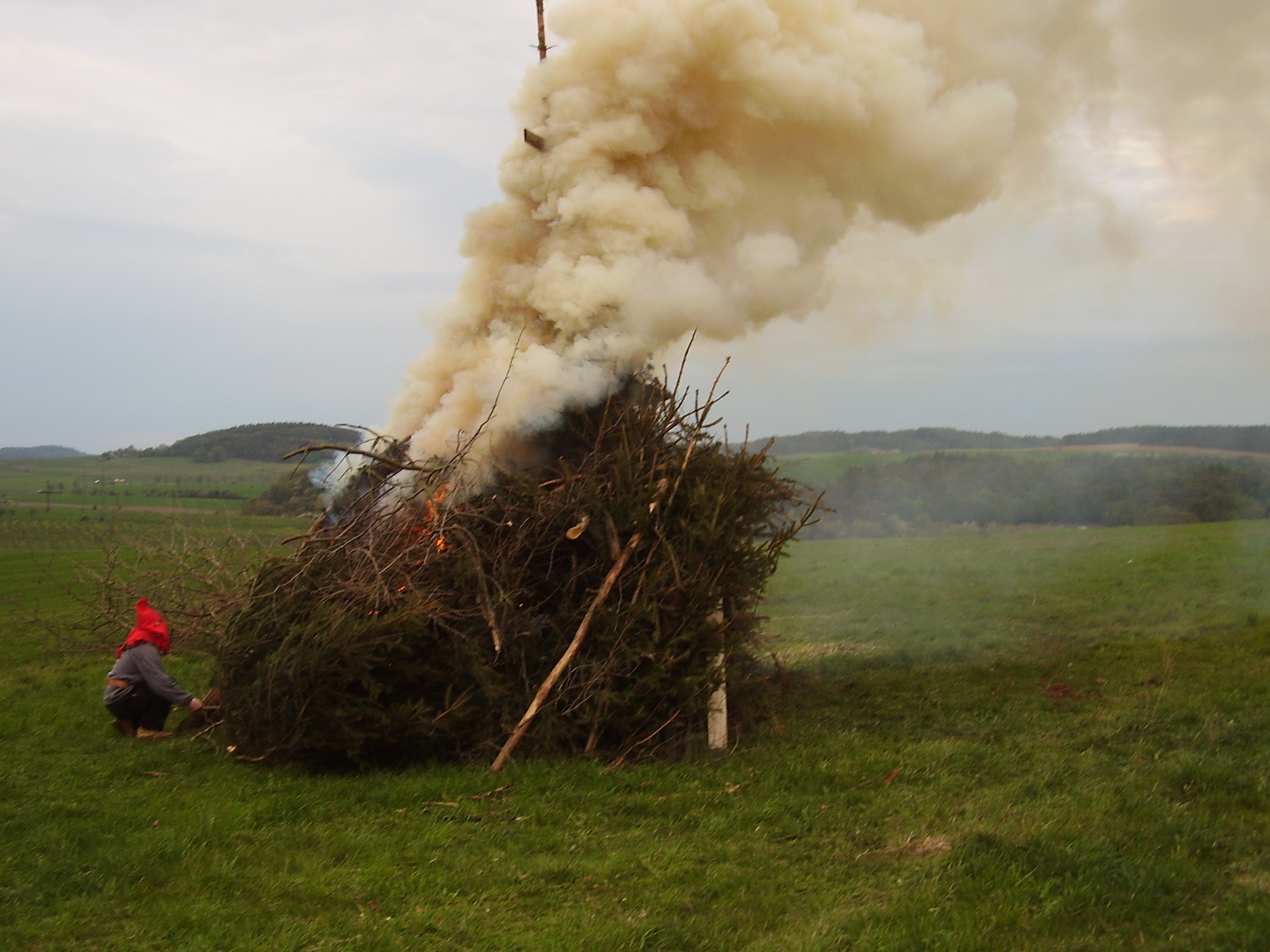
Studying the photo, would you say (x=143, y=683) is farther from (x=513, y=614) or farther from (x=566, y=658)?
(x=566, y=658)

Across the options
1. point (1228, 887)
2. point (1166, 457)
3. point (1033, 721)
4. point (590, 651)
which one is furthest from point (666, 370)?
point (1166, 457)

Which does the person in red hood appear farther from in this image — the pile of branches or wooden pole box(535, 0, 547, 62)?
wooden pole box(535, 0, 547, 62)

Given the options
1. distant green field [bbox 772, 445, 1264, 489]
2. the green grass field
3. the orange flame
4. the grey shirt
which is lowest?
the green grass field

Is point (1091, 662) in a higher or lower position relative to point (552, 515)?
lower

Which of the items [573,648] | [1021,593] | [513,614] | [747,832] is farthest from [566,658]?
[1021,593]

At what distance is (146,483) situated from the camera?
165 ft

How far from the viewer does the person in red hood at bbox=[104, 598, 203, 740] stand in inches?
337

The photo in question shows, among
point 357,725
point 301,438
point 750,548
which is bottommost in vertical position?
point 357,725

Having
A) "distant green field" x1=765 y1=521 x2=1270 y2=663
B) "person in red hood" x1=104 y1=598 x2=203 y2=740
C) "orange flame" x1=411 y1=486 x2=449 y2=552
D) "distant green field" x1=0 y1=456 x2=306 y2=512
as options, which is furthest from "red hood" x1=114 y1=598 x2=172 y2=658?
"distant green field" x1=0 y1=456 x2=306 y2=512

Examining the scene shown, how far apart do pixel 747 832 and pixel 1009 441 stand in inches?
1006

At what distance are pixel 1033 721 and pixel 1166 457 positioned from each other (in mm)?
18268

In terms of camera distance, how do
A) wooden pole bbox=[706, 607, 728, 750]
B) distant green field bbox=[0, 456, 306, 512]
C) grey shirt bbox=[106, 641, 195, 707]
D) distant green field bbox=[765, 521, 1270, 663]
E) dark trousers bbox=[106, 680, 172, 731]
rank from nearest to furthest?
1. wooden pole bbox=[706, 607, 728, 750]
2. grey shirt bbox=[106, 641, 195, 707]
3. dark trousers bbox=[106, 680, 172, 731]
4. distant green field bbox=[765, 521, 1270, 663]
5. distant green field bbox=[0, 456, 306, 512]

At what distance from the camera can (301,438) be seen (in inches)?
462

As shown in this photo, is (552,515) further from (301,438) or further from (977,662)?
(977,662)
